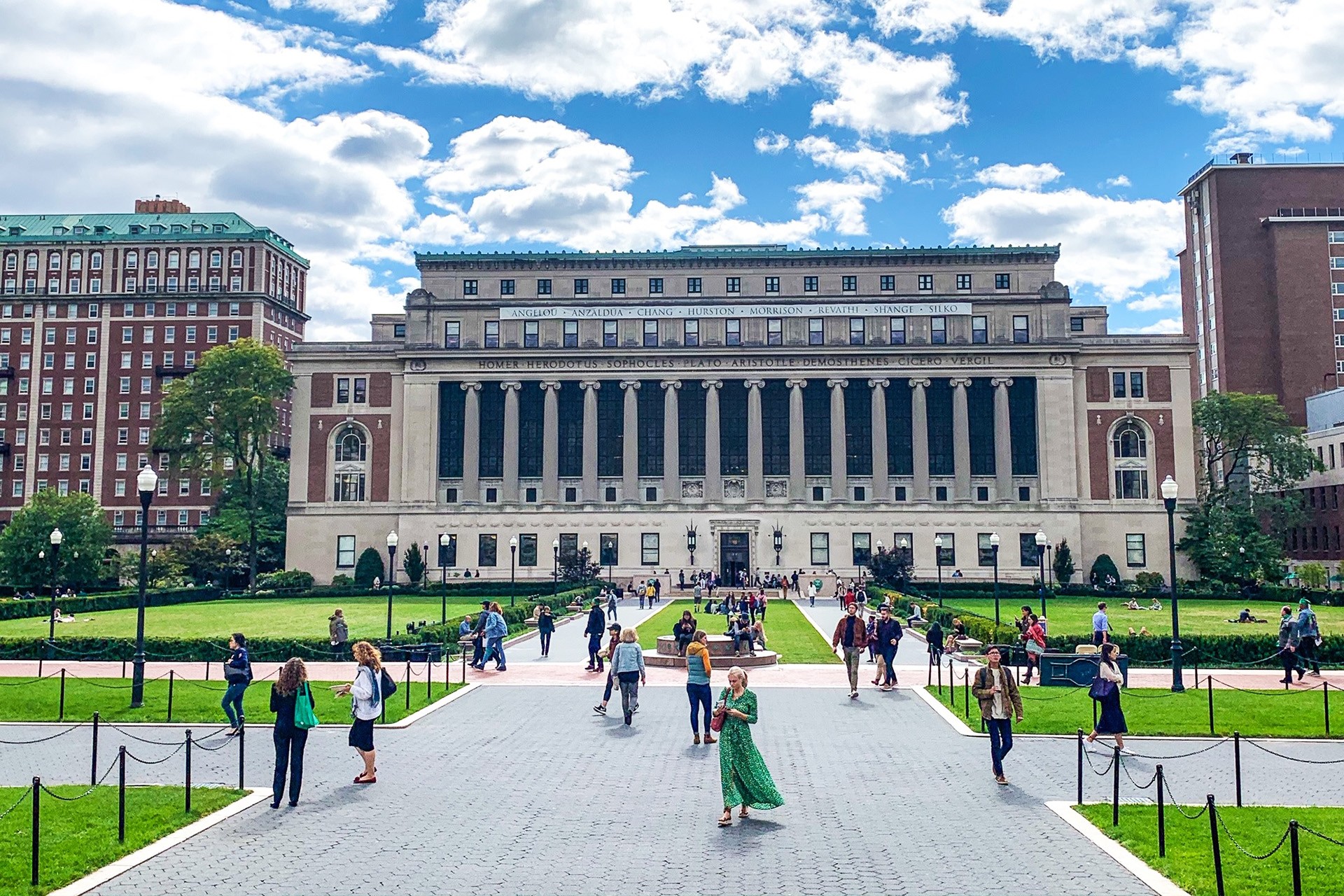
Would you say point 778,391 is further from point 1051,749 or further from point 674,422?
point 1051,749

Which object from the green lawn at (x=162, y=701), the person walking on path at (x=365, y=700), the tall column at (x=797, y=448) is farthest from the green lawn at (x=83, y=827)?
the tall column at (x=797, y=448)

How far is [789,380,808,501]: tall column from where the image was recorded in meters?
86.6

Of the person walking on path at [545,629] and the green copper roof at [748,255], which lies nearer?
the person walking on path at [545,629]

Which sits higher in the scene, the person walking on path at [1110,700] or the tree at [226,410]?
the tree at [226,410]

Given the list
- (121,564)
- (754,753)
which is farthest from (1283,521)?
(121,564)

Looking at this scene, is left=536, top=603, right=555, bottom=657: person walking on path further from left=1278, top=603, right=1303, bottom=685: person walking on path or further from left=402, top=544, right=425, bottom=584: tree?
left=402, top=544, right=425, bottom=584: tree

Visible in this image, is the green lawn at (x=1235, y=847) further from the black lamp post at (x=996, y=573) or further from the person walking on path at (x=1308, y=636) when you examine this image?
the black lamp post at (x=996, y=573)

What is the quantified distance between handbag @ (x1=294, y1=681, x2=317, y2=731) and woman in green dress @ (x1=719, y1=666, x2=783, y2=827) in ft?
19.9

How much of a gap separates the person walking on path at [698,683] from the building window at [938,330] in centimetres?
6958

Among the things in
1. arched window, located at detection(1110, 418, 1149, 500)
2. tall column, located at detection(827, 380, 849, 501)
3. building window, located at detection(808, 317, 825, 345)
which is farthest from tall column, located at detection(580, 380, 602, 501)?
arched window, located at detection(1110, 418, 1149, 500)

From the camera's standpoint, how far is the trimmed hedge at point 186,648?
35.0m

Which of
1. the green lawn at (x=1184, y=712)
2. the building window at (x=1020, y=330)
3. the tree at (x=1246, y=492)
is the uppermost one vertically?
the building window at (x=1020, y=330)

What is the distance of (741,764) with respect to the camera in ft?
50.3

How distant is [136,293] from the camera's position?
113438 mm
